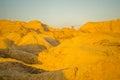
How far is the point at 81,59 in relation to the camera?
1342 centimetres

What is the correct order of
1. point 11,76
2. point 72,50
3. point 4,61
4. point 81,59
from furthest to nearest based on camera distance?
point 72,50 → point 81,59 → point 4,61 → point 11,76

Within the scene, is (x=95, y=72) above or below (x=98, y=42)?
above

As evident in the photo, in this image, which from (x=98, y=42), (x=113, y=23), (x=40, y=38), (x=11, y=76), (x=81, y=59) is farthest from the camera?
(x=113, y=23)

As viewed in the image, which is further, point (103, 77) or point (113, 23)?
point (113, 23)

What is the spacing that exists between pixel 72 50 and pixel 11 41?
10781mm

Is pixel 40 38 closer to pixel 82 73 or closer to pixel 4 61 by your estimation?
pixel 4 61

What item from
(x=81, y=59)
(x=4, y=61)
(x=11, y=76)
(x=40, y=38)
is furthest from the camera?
(x=40, y=38)

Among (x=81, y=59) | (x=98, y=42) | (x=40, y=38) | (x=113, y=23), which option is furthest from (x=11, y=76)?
(x=113, y=23)

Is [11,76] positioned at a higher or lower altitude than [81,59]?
higher

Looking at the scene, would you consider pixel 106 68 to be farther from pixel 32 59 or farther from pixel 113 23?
pixel 113 23

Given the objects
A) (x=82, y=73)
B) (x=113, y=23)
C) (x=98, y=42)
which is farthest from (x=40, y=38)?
(x=82, y=73)

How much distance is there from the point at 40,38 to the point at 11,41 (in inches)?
124

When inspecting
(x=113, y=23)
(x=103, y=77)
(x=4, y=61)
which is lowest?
(x=113, y=23)

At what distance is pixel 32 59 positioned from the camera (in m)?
14.8
